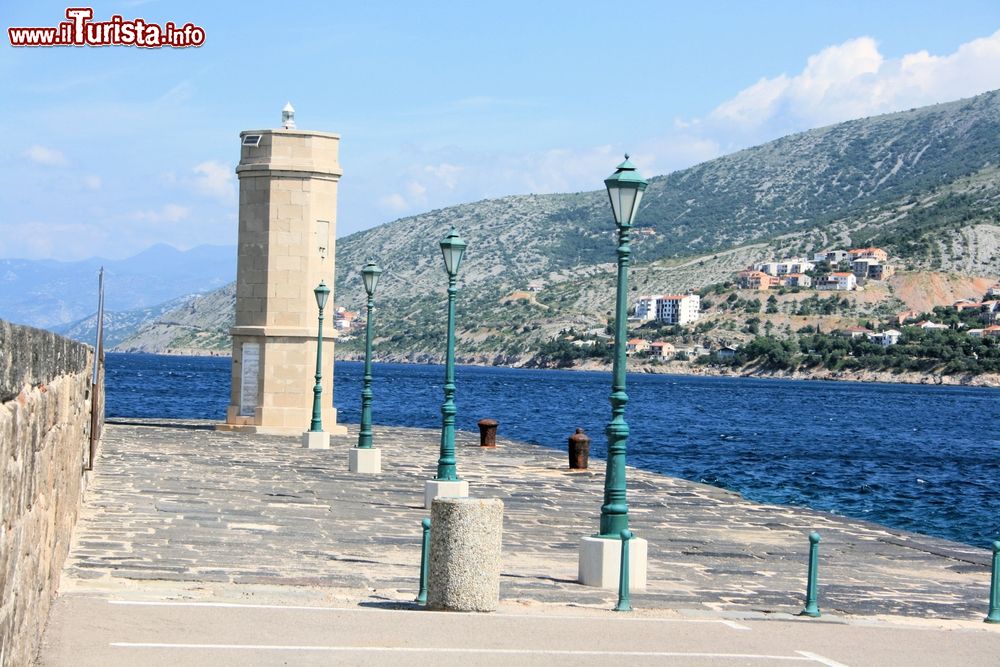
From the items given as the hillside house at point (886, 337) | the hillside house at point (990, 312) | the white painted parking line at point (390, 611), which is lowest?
Answer: the white painted parking line at point (390, 611)

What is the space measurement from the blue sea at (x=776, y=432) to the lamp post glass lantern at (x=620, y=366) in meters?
19.4

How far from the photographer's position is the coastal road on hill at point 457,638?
9641 millimetres

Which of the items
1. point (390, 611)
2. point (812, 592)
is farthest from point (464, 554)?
point (812, 592)

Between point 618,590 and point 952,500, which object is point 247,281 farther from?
point 618,590

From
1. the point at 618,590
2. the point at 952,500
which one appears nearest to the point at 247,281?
the point at 952,500

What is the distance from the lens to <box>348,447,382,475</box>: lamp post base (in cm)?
2648

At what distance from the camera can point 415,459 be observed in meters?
31.1

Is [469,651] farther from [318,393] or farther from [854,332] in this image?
[854,332]

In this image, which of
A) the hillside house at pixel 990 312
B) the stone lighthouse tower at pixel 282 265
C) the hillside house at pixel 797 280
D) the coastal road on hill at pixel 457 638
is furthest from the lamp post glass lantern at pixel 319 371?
the hillside house at pixel 797 280

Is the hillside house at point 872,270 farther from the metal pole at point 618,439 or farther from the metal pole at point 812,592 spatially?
the metal pole at point 812,592

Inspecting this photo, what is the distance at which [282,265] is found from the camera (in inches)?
1453

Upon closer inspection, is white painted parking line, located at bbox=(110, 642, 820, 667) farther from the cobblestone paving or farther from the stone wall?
the cobblestone paving

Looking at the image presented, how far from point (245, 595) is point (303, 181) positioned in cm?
2547

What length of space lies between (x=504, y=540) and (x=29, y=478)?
1042 centimetres
